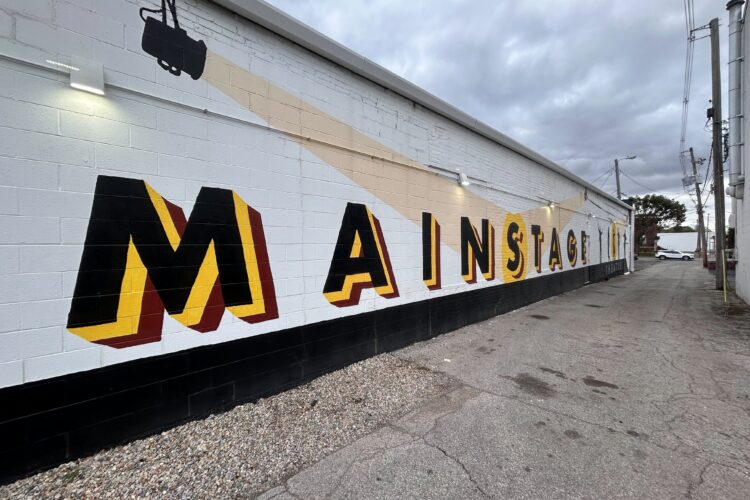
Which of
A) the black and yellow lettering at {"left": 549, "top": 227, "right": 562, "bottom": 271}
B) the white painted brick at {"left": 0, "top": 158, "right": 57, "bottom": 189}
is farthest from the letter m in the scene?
the black and yellow lettering at {"left": 549, "top": 227, "right": 562, "bottom": 271}

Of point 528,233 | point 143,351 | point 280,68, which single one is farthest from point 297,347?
point 528,233

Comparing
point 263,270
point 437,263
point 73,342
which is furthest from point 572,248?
point 73,342

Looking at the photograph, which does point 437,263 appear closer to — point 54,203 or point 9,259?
point 54,203

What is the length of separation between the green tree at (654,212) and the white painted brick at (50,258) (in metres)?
64.3

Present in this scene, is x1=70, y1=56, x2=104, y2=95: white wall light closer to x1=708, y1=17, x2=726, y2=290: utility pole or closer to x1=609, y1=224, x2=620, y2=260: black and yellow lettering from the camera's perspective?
x1=708, y1=17, x2=726, y2=290: utility pole

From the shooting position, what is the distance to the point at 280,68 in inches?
145

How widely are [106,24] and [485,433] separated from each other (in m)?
4.72

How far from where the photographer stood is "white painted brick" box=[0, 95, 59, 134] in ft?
7.18

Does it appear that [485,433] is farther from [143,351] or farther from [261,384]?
[143,351]

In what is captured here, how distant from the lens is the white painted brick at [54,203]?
2242 mm

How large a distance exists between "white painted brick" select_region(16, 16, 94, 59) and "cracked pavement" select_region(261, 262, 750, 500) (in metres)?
3.59

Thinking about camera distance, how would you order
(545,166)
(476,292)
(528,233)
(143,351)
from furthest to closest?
1. (545,166)
2. (528,233)
3. (476,292)
4. (143,351)

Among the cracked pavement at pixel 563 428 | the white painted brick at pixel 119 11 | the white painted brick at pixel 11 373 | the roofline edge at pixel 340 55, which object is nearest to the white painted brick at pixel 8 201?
the white painted brick at pixel 11 373

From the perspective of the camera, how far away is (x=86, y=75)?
2.45m
